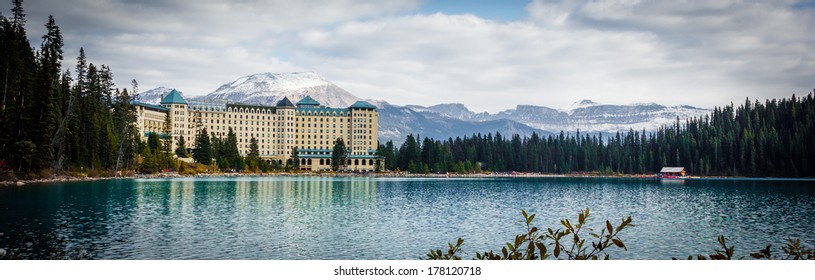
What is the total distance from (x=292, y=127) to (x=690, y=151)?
12772 cm

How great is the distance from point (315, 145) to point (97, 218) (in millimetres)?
140288

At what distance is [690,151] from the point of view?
50750mm

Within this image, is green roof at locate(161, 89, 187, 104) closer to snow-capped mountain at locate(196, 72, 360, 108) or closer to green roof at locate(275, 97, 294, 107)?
snow-capped mountain at locate(196, 72, 360, 108)

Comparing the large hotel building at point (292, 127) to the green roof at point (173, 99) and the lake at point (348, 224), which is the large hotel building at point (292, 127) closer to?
the green roof at point (173, 99)

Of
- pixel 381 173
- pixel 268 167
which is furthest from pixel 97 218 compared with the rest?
pixel 381 173

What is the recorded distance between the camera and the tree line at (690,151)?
18141 millimetres

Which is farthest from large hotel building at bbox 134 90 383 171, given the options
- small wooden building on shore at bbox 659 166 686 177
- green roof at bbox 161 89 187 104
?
small wooden building on shore at bbox 659 166 686 177

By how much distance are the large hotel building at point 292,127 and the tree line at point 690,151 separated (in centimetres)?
1182

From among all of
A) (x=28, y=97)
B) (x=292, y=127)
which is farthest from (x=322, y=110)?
(x=28, y=97)

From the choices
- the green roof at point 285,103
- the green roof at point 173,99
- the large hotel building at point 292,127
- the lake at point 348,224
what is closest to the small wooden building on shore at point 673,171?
the lake at point 348,224

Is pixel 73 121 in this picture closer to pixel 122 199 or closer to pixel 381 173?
pixel 122 199

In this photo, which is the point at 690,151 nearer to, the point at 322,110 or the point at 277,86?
the point at 277,86

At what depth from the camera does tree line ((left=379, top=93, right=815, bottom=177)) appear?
18.1 metres
